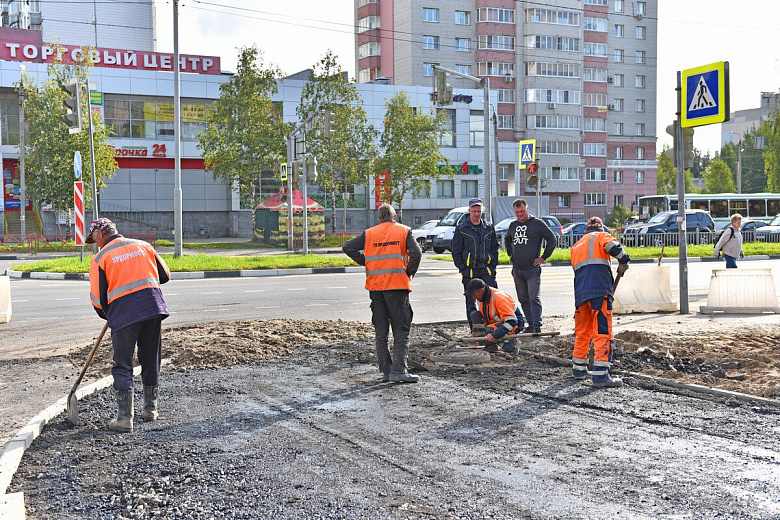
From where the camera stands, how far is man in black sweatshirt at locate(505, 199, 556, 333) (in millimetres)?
10672

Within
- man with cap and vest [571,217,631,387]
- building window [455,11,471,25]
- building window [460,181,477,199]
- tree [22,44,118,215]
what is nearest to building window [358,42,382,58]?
building window [455,11,471,25]

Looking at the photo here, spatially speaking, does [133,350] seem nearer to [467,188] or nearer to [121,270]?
[121,270]

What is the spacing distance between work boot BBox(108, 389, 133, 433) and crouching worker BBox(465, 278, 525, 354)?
4.24m

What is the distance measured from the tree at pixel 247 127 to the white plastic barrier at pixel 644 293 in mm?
30453

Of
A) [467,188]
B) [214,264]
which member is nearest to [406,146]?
[467,188]

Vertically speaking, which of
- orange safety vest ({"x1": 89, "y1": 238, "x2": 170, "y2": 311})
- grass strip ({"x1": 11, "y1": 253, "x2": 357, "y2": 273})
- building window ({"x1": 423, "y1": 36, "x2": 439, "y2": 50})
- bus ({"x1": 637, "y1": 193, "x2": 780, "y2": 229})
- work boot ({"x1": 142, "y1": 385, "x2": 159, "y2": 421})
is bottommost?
work boot ({"x1": 142, "y1": 385, "x2": 159, "y2": 421})

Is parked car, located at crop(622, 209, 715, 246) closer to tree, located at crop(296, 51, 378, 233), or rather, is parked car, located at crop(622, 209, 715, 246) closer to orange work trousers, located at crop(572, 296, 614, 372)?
tree, located at crop(296, 51, 378, 233)

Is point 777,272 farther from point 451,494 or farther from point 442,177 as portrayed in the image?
point 442,177

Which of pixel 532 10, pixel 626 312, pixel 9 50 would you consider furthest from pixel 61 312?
pixel 532 10

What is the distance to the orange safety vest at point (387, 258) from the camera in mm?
8016

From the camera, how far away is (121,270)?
6.49 m

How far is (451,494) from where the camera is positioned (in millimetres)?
4559

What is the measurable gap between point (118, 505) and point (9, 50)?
48.1m

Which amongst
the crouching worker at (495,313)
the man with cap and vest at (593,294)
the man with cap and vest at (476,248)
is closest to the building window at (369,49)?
the man with cap and vest at (476,248)
